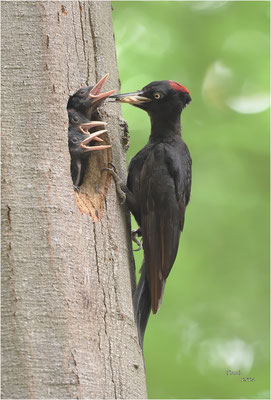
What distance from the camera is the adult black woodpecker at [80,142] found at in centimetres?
402

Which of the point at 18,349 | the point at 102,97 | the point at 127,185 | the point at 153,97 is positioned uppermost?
the point at 153,97

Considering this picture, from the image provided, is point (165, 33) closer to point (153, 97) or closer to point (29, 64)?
point (153, 97)

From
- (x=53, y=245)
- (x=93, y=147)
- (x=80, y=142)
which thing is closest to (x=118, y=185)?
(x=93, y=147)

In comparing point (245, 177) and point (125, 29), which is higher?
point (125, 29)

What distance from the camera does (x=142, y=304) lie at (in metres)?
3.72

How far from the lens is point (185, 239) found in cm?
576

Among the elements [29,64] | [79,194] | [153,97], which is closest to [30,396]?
[79,194]

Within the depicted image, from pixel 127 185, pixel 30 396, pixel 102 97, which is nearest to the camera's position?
pixel 30 396

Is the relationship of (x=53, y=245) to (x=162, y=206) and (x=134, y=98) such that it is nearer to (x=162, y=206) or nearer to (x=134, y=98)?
(x=162, y=206)

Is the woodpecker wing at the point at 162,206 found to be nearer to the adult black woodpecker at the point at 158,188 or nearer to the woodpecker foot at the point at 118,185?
the adult black woodpecker at the point at 158,188

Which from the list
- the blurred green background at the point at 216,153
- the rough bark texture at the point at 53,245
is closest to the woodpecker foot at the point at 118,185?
the rough bark texture at the point at 53,245

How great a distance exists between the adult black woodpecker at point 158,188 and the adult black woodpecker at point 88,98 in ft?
0.38

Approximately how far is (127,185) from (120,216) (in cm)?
62

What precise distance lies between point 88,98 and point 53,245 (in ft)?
3.82
